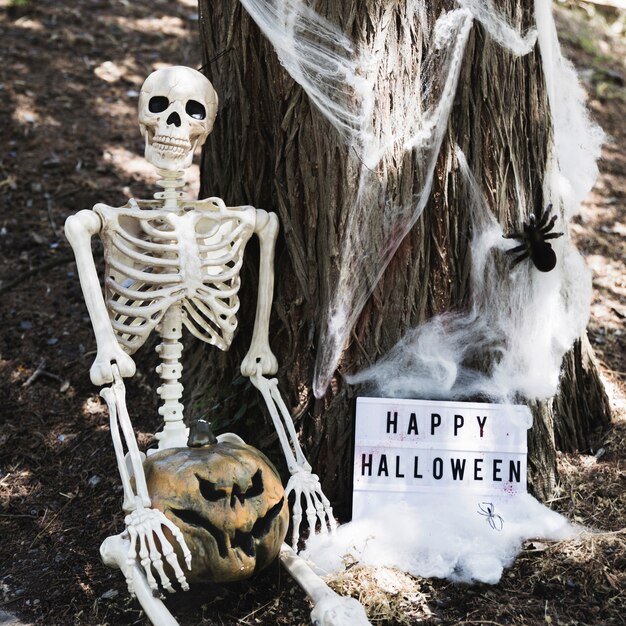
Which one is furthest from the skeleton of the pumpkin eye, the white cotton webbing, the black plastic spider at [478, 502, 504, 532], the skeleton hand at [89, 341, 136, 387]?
the black plastic spider at [478, 502, 504, 532]

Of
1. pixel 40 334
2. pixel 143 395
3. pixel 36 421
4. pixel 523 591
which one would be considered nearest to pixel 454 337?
pixel 523 591

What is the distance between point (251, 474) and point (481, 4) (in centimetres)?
168

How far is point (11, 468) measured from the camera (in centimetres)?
333

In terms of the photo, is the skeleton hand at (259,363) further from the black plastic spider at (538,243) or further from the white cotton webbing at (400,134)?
the black plastic spider at (538,243)

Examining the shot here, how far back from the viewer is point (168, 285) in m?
2.62

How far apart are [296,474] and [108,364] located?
0.69m

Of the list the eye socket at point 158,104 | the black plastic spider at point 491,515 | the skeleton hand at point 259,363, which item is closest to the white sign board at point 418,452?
the black plastic spider at point 491,515

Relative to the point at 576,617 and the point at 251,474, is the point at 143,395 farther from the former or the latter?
the point at 576,617

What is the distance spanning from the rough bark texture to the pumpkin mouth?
481mm

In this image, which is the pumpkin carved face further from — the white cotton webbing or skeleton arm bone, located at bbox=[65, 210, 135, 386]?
the white cotton webbing

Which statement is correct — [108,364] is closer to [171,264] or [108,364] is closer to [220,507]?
[171,264]

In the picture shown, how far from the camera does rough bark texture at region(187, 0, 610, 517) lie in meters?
2.81

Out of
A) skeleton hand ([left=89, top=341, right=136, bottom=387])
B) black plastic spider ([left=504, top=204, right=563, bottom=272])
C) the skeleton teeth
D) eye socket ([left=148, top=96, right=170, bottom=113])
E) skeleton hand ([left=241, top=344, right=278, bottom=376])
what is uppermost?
eye socket ([left=148, top=96, right=170, bottom=113])

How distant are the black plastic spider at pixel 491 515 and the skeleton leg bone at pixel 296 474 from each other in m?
0.51
